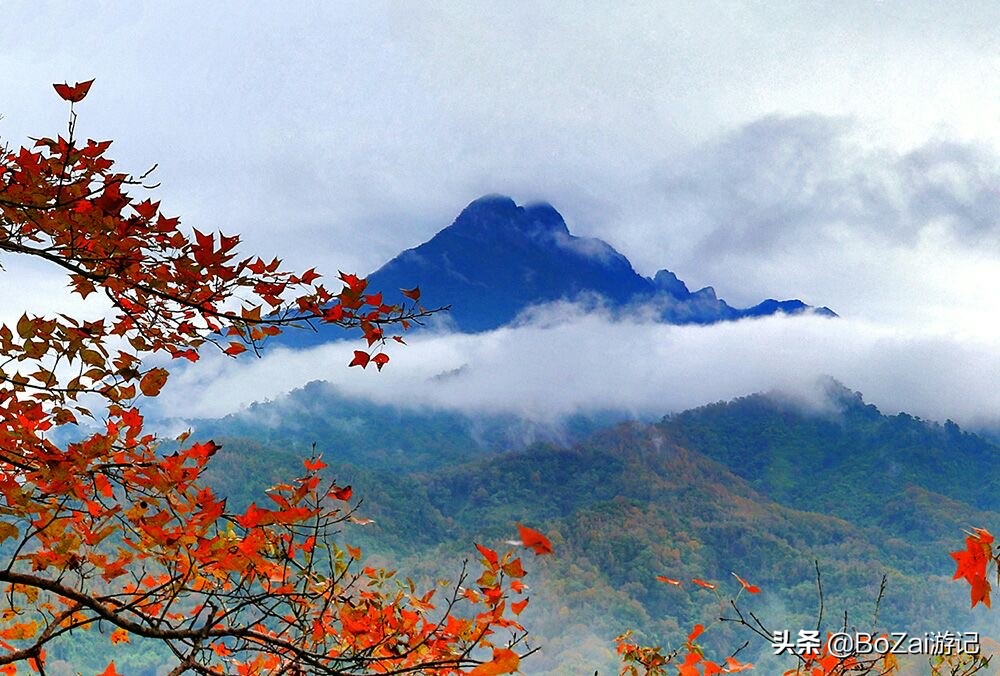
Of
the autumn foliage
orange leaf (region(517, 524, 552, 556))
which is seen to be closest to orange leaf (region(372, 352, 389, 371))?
the autumn foliage

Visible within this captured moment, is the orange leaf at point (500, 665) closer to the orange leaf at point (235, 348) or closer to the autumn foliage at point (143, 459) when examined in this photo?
the autumn foliage at point (143, 459)

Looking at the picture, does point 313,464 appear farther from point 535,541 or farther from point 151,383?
point 535,541

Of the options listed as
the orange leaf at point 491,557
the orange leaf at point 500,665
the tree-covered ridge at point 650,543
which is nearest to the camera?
the orange leaf at point 500,665

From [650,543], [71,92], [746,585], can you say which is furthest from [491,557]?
[650,543]

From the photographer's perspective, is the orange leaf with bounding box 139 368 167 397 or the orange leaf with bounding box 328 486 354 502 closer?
the orange leaf with bounding box 139 368 167 397

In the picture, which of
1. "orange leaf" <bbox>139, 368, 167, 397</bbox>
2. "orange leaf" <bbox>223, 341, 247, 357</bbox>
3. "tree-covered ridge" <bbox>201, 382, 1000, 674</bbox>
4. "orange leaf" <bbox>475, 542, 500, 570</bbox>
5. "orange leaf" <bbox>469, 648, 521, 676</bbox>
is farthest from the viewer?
"tree-covered ridge" <bbox>201, 382, 1000, 674</bbox>

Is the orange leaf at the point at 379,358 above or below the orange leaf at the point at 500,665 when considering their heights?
above

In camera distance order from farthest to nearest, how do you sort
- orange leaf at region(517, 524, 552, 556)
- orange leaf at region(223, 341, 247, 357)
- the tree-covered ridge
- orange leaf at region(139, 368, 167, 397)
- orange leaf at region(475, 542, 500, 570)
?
the tree-covered ridge → orange leaf at region(223, 341, 247, 357) → orange leaf at region(475, 542, 500, 570) → orange leaf at region(139, 368, 167, 397) → orange leaf at region(517, 524, 552, 556)

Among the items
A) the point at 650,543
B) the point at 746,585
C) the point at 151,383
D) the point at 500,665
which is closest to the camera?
the point at 500,665

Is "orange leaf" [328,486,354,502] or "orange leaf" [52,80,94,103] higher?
"orange leaf" [52,80,94,103]

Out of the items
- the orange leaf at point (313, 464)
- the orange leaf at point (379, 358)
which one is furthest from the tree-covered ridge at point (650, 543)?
the orange leaf at point (379, 358)

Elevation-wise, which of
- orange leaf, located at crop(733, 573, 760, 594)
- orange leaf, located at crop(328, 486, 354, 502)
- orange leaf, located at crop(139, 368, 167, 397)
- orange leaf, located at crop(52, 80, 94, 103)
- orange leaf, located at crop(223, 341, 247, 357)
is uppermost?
orange leaf, located at crop(52, 80, 94, 103)

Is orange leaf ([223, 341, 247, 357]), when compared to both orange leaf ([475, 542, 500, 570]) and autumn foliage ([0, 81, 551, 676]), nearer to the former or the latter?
autumn foliage ([0, 81, 551, 676])

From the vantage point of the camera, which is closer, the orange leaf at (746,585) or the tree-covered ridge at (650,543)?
the orange leaf at (746,585)
